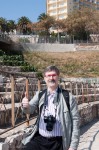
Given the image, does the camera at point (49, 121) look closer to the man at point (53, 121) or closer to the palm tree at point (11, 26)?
the man at point (53, 121)

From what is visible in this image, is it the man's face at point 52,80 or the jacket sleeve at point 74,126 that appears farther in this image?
the man's face at point 52,80

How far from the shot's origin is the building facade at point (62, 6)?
136125 millimetres

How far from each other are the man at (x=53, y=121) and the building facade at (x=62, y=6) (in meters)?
129

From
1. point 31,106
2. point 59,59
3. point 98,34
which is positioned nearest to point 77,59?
point 59,59

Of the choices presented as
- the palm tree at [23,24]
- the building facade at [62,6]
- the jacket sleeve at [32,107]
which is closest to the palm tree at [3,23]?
the palm tree at [23,24]

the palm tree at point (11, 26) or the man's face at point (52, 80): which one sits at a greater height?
the palm tree at point (11, 26)

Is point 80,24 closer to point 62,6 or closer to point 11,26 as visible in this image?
point 11,26

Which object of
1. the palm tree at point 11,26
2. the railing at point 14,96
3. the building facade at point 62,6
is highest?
the building facade at point 62,6

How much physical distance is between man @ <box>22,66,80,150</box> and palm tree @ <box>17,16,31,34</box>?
95.7m

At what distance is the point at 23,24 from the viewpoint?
102m

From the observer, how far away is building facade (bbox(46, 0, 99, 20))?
447 feet

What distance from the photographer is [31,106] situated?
4.77m

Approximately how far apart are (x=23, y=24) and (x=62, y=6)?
131 feet

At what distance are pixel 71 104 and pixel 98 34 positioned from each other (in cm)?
8791
